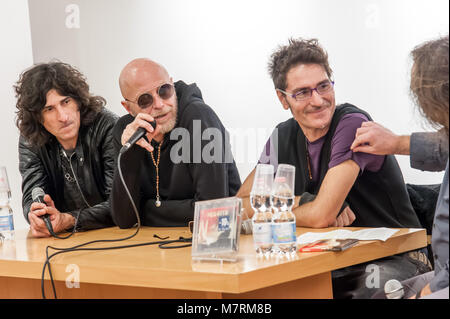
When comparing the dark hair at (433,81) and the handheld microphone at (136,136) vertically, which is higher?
the dark hair at (433,81)

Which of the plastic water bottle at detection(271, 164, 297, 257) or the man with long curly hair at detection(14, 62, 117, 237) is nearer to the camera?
the plastic water bottle at detection(271, 164, 297, 257)

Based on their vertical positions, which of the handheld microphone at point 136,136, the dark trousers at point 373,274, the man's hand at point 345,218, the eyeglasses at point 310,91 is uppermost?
the eyeglasses at point 310,91

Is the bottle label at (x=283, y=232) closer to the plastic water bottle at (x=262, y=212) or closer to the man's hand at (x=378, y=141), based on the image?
the plastic water bottle at (x=262, y=212)

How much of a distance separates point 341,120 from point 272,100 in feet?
3.24

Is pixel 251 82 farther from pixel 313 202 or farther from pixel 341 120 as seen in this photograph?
pixel 313 202

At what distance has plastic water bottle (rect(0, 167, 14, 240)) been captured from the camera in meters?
2.70

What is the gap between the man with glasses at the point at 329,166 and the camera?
235 cm

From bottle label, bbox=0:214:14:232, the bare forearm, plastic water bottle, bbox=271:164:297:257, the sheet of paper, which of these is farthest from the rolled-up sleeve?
bottle label, bbox=0:214:14:232

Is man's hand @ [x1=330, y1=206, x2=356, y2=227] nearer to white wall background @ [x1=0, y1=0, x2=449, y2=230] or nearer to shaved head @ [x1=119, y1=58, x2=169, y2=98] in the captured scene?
white wall background @ [x1=0, y1=0, x2=449, y2=230]

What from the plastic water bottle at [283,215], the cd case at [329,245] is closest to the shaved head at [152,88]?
the plastic water bottle at [283,215]

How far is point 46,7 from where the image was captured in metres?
4.39

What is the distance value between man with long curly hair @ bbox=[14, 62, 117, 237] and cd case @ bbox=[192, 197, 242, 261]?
1.42m

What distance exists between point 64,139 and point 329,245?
73.4 inches

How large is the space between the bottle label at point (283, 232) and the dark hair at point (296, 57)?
1.22 m
